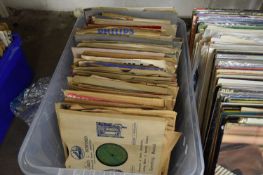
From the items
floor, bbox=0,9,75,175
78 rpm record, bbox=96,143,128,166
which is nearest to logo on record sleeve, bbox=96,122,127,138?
78 rpm record, bbox=96,143,128,166

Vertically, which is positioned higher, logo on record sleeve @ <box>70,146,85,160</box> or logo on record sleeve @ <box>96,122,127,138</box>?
logo on record sleeve @ <box>96,122,127,138</box>

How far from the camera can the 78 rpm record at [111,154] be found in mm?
762

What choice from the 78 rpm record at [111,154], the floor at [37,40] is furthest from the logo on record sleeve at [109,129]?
the floor at [37,40]

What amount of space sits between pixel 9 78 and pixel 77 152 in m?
0.65

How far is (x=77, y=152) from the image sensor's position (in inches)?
31.0

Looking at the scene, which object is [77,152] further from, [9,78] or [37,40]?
[37,40]

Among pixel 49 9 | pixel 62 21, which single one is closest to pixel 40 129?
pixel 62 21

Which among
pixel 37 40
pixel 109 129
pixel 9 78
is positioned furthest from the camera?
pixel 37 40

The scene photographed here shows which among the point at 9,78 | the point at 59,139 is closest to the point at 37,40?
the point at 9,78

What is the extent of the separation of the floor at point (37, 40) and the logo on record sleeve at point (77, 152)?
510 millimetres

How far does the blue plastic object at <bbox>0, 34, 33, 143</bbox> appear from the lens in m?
1.21

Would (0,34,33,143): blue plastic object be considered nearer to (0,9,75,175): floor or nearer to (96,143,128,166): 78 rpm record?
(0,9,75,175): floor

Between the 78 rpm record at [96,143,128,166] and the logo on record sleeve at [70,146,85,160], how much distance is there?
0.15 feet

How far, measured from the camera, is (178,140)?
0.84 metres
